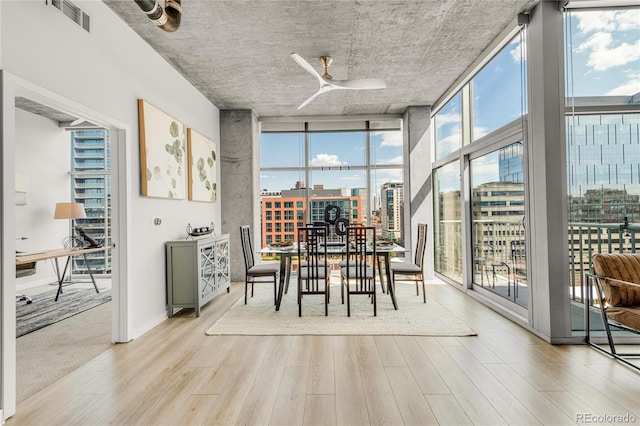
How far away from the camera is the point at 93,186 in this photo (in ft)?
21.3

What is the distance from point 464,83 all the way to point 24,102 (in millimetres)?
7051

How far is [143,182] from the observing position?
336cm

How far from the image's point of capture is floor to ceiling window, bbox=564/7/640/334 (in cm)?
283

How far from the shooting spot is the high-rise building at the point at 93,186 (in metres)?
6.43

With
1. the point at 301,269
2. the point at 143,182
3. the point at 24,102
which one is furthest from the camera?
the point at 24,102

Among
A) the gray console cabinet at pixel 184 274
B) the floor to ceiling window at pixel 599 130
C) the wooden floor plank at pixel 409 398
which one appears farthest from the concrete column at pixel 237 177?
the floor to ceiling window at pixel 599 130

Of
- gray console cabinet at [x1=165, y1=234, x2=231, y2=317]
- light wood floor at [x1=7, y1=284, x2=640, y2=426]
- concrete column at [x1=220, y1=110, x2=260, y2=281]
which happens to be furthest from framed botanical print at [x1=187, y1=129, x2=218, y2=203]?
light wood floor at [x1=7, y1=284, x2=640, y2=426]

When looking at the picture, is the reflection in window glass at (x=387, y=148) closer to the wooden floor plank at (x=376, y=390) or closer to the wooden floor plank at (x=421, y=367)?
the wooden floor plank at (x=421, y=367)

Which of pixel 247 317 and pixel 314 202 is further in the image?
pixel 314 202

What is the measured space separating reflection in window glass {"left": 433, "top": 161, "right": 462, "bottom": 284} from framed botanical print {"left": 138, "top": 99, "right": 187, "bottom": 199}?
4049 mm

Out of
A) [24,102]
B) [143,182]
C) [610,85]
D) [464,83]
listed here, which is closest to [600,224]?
[610,85]

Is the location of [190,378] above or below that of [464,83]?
below

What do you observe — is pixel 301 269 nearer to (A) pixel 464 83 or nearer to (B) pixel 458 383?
(B) pixel 458 383

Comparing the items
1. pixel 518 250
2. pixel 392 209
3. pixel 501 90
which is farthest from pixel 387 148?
pixel 518 250
